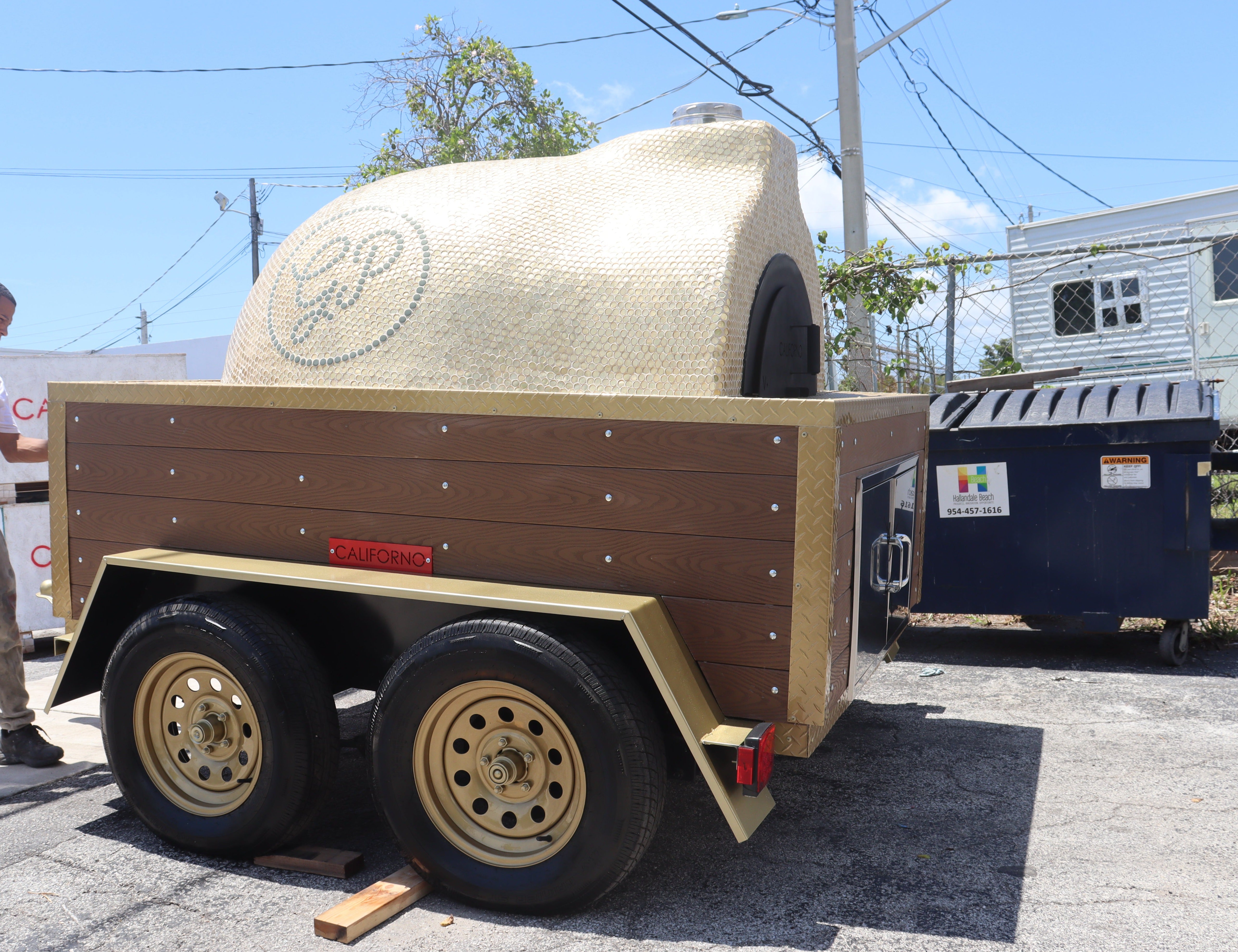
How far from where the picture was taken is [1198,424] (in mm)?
5758

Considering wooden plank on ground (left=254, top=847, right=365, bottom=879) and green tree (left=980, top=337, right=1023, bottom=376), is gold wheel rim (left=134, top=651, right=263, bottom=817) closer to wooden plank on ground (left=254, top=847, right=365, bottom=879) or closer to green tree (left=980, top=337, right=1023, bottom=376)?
wooden plank on ground (left=254, top=847, right=365, bottom=879)

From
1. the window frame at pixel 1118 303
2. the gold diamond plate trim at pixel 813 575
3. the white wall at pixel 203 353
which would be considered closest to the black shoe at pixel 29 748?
the gold diamond plate trim at pixel 813 575

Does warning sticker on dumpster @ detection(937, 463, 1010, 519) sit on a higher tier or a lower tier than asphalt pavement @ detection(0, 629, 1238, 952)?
higher

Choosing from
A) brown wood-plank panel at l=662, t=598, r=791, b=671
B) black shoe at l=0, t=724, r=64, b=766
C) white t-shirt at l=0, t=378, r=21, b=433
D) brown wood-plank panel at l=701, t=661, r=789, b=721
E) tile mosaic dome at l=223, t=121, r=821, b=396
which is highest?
tile mosaic dome at l=223, t=121, r=821, b=396

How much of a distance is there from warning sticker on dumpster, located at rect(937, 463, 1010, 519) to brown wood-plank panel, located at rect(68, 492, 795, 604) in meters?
3.76

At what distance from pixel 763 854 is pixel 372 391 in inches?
81.1

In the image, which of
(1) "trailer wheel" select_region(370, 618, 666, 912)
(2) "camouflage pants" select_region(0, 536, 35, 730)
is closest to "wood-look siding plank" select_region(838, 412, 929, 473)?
(1) "trailer wheel" select_region(370, 618, 666, 912)

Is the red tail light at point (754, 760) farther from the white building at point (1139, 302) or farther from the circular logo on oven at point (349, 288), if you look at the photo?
the white building at point (1139, 302)

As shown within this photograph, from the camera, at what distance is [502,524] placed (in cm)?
319

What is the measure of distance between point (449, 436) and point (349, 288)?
820 millimetres

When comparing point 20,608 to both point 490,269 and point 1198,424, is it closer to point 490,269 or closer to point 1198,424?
point 490,269

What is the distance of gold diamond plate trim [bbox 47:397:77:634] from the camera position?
3.95m

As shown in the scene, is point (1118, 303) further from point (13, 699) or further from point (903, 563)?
point (13, 699)

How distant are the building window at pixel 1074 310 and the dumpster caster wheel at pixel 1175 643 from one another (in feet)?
21.5
